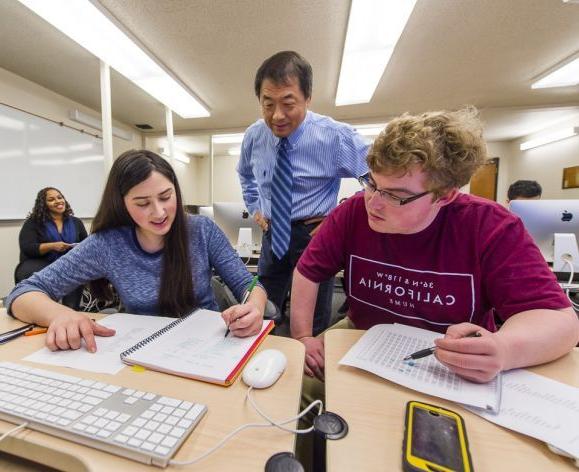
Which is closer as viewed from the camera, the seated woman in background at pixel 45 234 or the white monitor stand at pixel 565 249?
the white monitor stand at pixel 565 249

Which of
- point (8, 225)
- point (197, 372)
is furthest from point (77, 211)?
point (197, 372)

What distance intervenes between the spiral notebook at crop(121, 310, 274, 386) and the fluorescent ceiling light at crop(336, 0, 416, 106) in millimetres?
2171

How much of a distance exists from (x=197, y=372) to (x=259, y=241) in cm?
142

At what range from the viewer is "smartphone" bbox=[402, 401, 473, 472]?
369mm

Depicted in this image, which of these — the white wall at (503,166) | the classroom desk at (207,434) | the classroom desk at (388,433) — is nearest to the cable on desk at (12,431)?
the classroom desk at (207,434)

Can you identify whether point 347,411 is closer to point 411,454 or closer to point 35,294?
point 411,454

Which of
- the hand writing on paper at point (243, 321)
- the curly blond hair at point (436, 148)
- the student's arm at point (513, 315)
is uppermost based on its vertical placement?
Answer: the curly blond hair at point (436, 148)

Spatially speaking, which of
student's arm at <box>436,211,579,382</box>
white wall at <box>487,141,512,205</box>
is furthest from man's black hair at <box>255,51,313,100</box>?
white wall at <box>487,141,512,205</box>

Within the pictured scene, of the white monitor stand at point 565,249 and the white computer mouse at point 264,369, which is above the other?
the white monitor stand at point 565,249

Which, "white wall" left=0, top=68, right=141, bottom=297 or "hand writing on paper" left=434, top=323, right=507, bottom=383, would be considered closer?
"hand writing on paper" left=434, top=323, right=507, bottom=383

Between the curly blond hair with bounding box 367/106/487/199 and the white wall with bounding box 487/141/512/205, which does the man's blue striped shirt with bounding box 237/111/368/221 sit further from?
the white wall with bounding box 487/141/512/205

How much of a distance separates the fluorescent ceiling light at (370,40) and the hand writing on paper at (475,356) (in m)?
2.15

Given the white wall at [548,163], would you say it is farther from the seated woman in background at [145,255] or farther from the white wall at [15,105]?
the white wall at [15,105]

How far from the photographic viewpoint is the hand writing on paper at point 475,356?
1.73 feet
